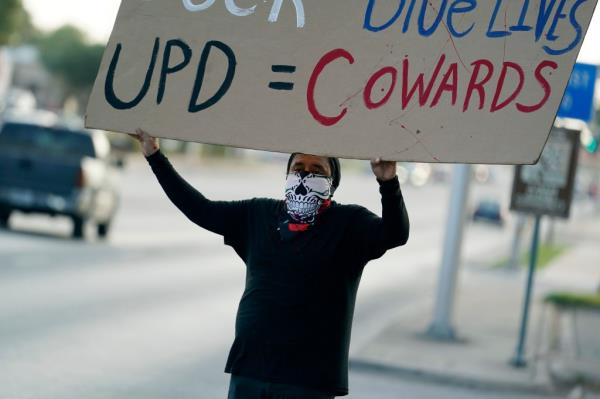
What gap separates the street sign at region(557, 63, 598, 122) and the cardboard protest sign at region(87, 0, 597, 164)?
11.4 m

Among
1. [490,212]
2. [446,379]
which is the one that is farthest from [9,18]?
[446,379]

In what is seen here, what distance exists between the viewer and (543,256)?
41.5 m

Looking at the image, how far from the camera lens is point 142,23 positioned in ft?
17.0

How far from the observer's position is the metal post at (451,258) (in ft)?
52.0

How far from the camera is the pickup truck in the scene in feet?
75.8

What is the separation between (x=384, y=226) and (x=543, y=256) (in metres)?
37.5

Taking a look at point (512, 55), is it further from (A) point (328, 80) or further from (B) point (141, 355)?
(B) point (141, 355)

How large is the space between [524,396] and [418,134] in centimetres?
793

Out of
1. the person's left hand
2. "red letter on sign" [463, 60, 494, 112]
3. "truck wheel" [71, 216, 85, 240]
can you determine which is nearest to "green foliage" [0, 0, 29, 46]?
"truck wheel" [71, 216, 85, 240]

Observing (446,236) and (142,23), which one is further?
(446,236)

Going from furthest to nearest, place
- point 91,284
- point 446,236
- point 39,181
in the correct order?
1. point 39,181
2. point 91,284
3. point 446,236

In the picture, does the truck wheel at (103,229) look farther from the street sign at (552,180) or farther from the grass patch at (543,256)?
the grass patch at (543,256)

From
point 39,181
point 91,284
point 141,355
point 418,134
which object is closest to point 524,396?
point 141,355

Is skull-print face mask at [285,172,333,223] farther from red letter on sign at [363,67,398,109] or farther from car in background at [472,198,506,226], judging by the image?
car in background at [472,198,506,226]
